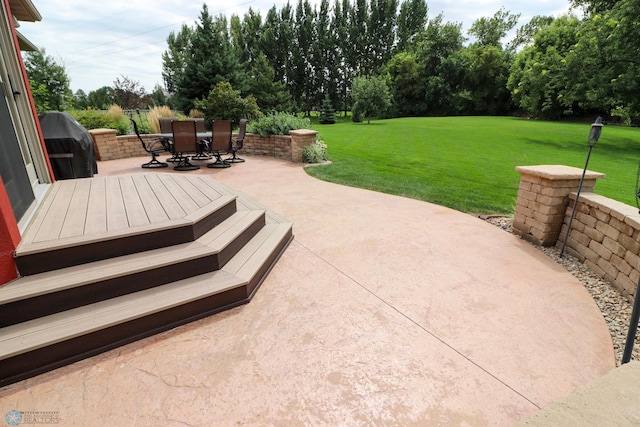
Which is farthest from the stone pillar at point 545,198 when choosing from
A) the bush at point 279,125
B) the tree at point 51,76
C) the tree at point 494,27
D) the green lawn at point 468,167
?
the tree at point 494,27

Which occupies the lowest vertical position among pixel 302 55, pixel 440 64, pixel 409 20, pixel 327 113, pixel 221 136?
pixel 221 136

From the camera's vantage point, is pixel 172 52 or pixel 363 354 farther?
A: pixel 172 52

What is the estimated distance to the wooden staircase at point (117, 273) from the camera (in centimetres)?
178

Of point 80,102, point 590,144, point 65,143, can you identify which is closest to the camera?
point 590,144

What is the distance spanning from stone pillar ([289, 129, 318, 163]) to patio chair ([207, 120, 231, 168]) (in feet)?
5.24

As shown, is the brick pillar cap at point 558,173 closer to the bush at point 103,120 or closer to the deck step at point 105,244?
the deck step at point 105,244

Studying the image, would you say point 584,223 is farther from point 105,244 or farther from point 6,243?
point 6,243

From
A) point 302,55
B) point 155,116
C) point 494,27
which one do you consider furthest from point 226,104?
point 494,27

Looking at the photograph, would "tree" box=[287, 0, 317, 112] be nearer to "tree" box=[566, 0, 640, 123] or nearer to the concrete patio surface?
"tree" box=[566, 0, 640, 123]

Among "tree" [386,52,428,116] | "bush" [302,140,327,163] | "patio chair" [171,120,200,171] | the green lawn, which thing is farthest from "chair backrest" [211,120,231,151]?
"tree" [386,52,428,116]

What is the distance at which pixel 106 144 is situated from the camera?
802 cm

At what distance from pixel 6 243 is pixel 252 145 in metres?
7.42

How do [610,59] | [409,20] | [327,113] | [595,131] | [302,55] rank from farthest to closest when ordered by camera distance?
[409,20], [302,55], [327,113], [610,59], [595,131]

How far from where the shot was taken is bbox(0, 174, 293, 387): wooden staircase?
1783mm
